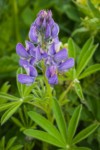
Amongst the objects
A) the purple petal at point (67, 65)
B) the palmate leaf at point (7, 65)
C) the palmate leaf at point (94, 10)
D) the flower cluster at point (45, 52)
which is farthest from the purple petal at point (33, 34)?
the palmate leaf at point (7, 65)

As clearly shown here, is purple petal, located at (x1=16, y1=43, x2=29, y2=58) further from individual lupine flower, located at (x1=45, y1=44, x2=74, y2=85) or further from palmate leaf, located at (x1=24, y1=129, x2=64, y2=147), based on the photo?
palmate leaf, located at (x1=24, y1=129, x2=64, y2=147)

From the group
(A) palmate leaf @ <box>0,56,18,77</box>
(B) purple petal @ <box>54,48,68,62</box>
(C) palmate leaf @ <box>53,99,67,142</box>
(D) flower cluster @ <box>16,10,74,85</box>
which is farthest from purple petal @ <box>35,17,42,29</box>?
(A) palmate leaf @ <box>0,56,18,77</box>

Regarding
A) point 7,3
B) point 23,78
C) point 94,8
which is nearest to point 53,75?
point 23,78

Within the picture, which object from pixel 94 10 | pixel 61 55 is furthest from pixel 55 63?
pixel 94 10

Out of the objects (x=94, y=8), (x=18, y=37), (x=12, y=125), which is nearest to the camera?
(x=94, y=8)

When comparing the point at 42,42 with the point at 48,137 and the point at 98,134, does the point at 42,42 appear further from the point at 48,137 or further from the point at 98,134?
the point at 98,134

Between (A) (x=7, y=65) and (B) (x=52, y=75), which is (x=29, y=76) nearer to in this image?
(B) (x=52, y=75)
